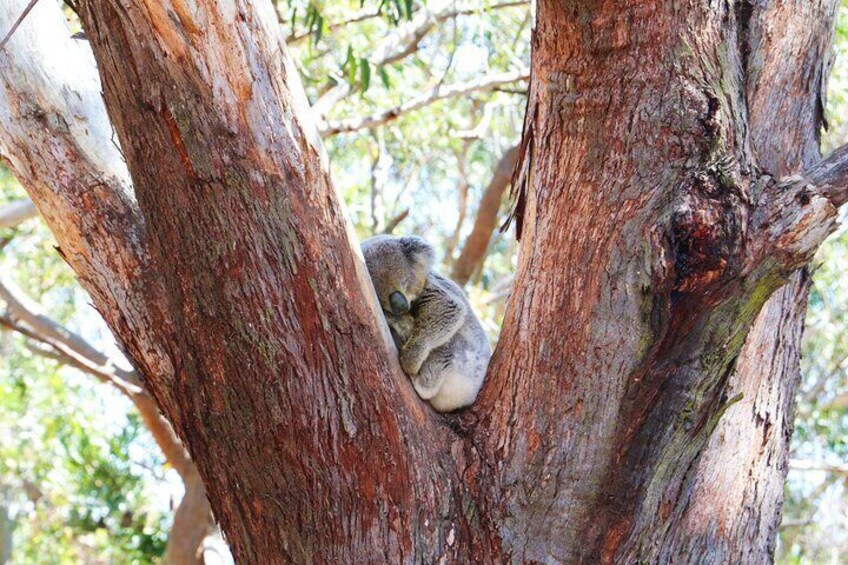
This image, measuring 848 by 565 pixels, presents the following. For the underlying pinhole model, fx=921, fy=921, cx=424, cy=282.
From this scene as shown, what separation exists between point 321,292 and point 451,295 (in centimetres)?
115

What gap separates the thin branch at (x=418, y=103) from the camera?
5.86 m

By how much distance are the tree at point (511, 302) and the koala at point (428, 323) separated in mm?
362

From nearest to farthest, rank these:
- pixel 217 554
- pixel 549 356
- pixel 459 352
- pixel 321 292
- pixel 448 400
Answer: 1. pixel 321 292
2. pixel 549 356
3. pixel 448 400
4. pixel 459 352
5. pixel 217 554

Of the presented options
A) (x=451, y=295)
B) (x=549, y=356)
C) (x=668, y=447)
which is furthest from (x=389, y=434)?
(x=451, y=295)

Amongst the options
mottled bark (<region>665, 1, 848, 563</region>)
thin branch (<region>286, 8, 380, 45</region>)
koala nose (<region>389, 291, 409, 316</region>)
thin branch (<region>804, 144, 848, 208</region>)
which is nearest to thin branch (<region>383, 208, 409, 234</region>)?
thin branch (<region>286, 8, 380, 45</region>)

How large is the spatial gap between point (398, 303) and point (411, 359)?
30cm

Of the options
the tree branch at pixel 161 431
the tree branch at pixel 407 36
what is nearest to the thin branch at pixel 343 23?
the tree branch at pixel 407 36

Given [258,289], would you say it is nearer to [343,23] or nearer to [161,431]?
[161,431]

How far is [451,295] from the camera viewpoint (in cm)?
326

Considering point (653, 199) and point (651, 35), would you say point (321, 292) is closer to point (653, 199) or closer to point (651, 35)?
point (653, 199)

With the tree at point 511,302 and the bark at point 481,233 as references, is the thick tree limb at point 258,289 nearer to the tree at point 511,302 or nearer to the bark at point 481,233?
the tree at point 511,302

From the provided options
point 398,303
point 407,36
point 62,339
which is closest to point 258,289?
point 398,303

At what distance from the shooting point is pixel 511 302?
2.51m

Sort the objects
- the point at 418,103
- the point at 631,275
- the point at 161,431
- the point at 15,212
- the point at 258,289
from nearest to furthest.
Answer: the point at 258,289 < the point at 631,275 < the point at 161,431 < the point at 15,212 < the point at 418,103
